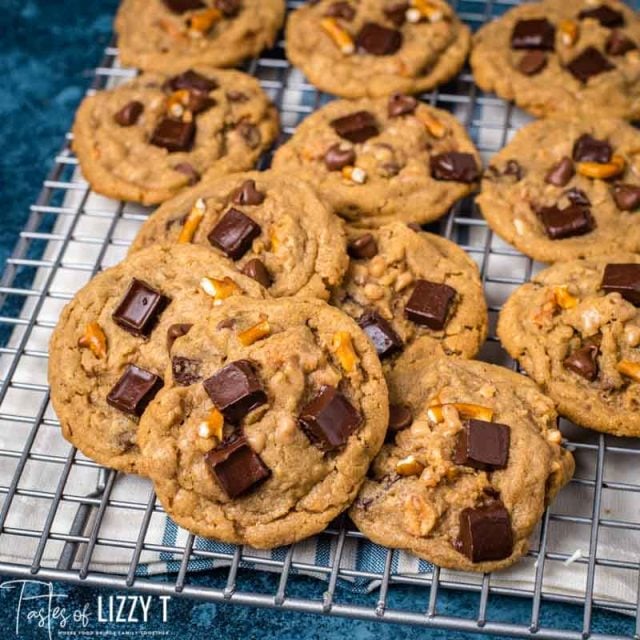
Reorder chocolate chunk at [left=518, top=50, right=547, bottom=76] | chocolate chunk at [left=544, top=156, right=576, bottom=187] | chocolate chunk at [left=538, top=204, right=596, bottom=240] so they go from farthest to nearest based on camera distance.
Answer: chocolate chunk at [left=518, top=50, right=547, bottom=76], chocolate chunk at [left=544, top=156, right=576, bottom=187], chocolate chunk at [left=538, top=204, right=596, bottom=240]

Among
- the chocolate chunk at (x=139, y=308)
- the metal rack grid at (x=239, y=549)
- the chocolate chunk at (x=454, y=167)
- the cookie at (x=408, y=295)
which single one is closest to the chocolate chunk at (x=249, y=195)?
the cookie at (x=408, y=295)

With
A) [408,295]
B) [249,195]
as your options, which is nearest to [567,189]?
[408,295]

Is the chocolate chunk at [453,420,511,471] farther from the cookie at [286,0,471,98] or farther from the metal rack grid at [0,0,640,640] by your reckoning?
the cookie at [286,0,471,98]

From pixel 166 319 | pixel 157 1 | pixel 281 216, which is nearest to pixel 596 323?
pixel 281 216

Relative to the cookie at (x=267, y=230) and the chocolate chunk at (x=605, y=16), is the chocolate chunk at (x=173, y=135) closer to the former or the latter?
the cookie at (x=267, y=230)

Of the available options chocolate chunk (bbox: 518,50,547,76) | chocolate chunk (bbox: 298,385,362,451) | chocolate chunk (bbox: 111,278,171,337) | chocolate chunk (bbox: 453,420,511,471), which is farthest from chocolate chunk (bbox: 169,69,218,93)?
chocolate chunk (bbox: 453,420,511,471)
